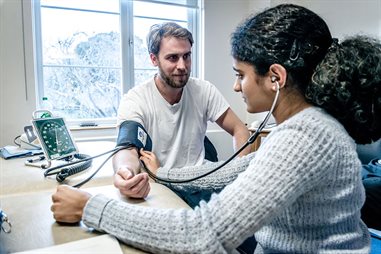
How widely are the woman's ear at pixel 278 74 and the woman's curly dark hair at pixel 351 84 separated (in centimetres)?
6

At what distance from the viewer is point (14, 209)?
0.76 metres

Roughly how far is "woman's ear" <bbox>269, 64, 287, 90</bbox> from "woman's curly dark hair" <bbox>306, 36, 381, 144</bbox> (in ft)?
0.20

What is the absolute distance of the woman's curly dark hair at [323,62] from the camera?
2.10 ft

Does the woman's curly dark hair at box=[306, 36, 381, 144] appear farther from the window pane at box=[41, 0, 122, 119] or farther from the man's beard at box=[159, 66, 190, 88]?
the window pane at box=[41, 0, 122, 119]

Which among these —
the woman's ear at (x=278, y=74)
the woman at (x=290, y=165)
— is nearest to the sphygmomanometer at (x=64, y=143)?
the woman at (x=290, y=165)

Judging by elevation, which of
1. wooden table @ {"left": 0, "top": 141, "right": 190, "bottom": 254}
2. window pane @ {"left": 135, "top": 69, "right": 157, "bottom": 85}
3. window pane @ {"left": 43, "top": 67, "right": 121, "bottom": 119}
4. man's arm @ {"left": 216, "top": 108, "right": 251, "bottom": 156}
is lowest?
wooden table @ {"left": 0, "top": 141, "right": 190, "bottom": 254}

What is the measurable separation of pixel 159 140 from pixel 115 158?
0.39 m

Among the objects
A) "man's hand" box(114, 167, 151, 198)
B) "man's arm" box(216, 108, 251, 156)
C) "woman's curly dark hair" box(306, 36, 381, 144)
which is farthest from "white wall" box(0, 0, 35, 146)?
"woman's curly dark hair" box(306, 36, 381, 144)

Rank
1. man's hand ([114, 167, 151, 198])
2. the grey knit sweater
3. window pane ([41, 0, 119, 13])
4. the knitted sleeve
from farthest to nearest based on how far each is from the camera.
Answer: window pane ([41, 0, 119, 13]) → the knitted sleeve → man's hand ([114, 167, 151, 198]) → the grey knit sweater

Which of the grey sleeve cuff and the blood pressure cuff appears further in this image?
the blood pressure cuff

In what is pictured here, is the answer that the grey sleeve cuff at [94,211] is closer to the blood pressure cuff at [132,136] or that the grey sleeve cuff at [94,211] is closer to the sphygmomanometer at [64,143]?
the sphygmomanometer at [64,143]

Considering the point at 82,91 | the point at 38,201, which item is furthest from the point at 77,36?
the point at 38,201

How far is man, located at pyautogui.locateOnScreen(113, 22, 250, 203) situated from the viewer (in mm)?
1501

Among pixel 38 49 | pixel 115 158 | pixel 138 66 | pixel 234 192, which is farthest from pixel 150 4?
pixel 234 192
